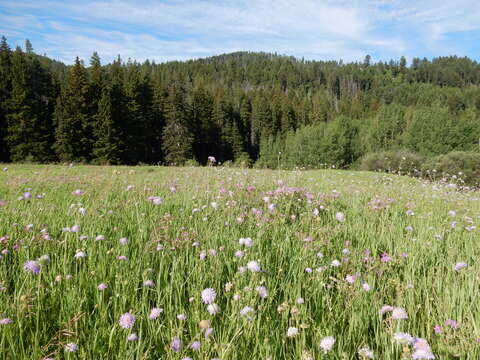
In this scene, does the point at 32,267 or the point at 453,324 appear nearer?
the point at 453,324

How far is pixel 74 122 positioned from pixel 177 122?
13.4m

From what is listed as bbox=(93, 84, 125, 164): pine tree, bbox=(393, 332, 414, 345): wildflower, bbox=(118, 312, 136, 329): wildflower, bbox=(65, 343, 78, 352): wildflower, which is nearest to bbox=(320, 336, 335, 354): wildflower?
bbox=(393, 332, 414, 345): wildflower

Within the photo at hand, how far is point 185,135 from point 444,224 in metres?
38.5

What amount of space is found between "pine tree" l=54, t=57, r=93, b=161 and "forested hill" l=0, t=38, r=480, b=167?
0.11 metres

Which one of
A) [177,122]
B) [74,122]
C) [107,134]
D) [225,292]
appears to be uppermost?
[177,122]

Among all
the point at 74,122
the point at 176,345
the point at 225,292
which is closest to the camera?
the point at 176,345

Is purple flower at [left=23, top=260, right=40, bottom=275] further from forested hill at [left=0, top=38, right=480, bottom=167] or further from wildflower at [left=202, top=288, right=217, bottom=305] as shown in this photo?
forested hill at [left=0, top=38, right=480, bottom=167]

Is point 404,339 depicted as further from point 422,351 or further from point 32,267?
point 32,267

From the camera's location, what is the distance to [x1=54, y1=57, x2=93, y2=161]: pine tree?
29031 mm

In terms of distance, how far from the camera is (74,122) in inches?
1158

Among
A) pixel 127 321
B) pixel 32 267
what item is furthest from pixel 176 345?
pixel 32 267

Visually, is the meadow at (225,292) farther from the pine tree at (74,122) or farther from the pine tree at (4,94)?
the pine tree at (4,94)

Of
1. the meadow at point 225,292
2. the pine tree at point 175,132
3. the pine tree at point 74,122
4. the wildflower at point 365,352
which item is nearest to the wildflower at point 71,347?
the meadow at point 225,292

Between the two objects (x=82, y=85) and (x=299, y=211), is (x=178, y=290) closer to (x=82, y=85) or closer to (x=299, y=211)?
(x=299, y=211)
